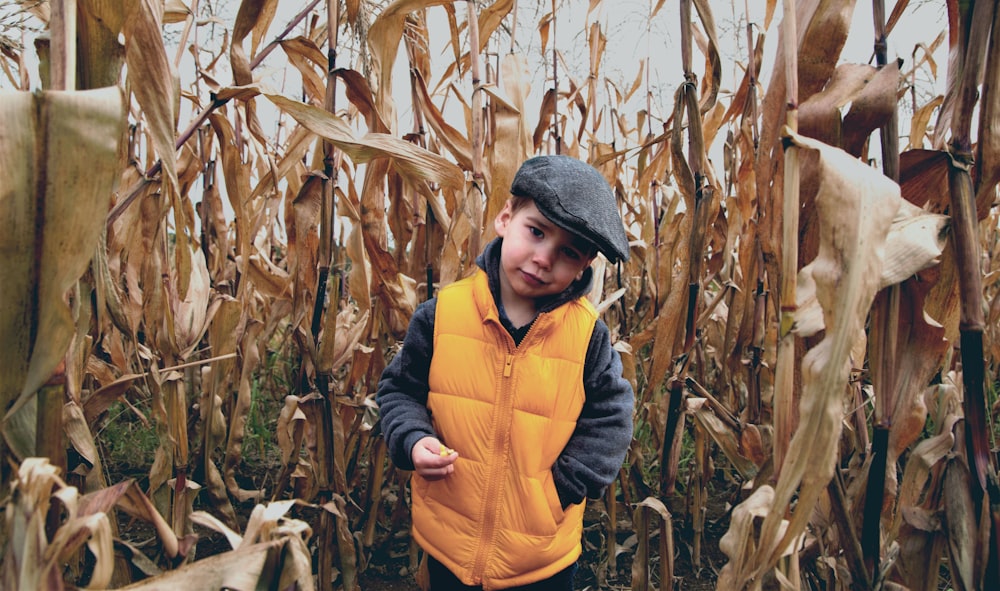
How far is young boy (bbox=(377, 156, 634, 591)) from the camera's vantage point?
106 cm

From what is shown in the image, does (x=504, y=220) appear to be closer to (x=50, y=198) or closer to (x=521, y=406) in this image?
(x=521, y=406)

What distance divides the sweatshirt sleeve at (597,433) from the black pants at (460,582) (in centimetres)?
15

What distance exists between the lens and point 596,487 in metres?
1.12

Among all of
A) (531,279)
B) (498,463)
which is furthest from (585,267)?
(498,463)

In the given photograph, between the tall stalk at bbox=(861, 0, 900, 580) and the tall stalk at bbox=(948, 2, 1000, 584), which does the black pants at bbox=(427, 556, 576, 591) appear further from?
the tall stalk at bbox=(948, 2, 1000, 584)

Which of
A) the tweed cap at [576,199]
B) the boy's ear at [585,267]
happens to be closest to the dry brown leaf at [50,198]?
the tweed cap at [576,199]

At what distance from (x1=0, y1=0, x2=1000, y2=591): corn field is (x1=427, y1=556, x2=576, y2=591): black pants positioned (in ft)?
0.99

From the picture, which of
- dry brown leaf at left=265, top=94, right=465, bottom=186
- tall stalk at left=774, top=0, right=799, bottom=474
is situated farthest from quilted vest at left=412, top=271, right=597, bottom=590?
tall stalk at left=774, top=0, right=799, bottom=474

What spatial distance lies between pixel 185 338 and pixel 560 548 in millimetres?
900

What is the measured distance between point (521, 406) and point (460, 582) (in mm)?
349

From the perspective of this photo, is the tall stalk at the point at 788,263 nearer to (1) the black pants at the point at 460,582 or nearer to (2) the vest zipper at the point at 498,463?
(2) the vest zipper at the point at 498,463

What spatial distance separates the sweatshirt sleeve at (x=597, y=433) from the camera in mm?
1112

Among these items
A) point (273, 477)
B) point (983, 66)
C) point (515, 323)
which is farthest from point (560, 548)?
point (273, 477)

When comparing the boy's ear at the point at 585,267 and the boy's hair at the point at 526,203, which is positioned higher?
the boy's hair at the point at 526,203
